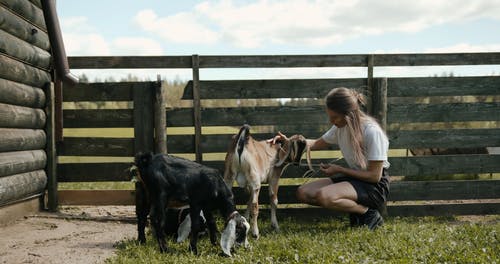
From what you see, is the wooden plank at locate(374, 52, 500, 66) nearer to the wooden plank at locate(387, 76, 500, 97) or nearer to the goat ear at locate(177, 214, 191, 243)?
the wooden plank at locate(387, 76, 500, 97)

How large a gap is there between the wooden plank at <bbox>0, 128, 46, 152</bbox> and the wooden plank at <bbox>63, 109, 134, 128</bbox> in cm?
52

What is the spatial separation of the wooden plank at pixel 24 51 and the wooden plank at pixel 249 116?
82.6 inches

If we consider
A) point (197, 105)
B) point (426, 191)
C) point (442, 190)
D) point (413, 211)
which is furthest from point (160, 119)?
point (442, 190)

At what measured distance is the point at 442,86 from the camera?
7609 mm

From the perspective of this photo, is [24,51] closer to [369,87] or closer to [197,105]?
[197,105]

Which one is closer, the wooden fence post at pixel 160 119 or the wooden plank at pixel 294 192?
the wooden fence post at pixel 160 119

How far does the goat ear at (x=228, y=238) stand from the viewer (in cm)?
513

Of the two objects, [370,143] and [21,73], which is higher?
[21,73]

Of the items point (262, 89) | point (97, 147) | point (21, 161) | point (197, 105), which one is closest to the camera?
point (21, 161)

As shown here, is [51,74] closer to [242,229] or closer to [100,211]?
[100,211]

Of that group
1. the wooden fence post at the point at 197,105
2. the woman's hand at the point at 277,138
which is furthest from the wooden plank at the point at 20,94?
the woman's hand at the point at 277,138

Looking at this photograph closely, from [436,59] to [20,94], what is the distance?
6053 mm

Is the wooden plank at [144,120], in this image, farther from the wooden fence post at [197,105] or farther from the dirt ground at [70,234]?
the dirt ground at [70,234]

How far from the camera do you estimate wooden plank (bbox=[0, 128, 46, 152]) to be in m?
6.50
